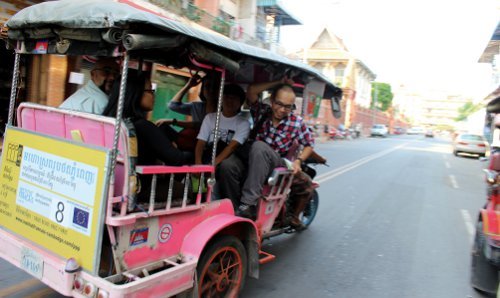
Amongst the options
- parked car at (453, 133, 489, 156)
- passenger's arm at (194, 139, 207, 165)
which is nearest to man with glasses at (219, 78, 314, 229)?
passenger's arm at (194, 139, 207, 165)

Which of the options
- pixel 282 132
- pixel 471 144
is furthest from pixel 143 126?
pixel 471 144

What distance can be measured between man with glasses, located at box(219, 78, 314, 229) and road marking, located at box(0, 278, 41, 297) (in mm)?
1888

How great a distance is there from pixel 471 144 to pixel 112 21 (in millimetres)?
24794

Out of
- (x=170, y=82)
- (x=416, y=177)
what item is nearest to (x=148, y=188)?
(x=170, y=82)

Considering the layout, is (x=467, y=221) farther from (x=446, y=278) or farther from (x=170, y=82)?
(x=170, y=82)

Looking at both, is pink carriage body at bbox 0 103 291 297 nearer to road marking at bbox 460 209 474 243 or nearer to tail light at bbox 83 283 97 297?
tail light at bbox 83 283 97 297

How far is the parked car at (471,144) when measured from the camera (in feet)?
74.4

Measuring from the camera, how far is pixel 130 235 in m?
2.63

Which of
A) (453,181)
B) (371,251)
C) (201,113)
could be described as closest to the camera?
(201,113)

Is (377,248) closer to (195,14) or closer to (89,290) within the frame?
(89,290)

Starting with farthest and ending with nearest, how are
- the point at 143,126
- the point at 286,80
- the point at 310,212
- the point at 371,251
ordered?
the point at 310,212
the point at 371,251
the point at 286,80
the point at 143,126

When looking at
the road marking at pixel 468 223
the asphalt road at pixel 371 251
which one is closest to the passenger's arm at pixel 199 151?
the asphalt road at pixel 371 251

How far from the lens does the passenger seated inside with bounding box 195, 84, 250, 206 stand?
3.87 metres

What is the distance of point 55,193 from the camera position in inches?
108
